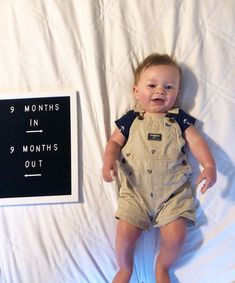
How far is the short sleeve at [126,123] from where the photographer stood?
2.67 feet

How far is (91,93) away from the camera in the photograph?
85 cm

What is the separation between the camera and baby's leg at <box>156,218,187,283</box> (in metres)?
0.77

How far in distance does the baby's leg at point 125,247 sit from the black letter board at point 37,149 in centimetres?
16

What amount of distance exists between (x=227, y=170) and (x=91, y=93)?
0.38 m

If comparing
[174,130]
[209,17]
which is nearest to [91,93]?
[174,130]

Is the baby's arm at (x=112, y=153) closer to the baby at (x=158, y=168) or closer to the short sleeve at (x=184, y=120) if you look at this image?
the baby at (x=158, y=168)

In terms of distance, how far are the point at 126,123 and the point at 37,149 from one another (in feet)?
0.76

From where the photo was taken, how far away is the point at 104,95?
2.78ft

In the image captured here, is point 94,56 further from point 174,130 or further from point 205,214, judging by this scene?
point 205,214

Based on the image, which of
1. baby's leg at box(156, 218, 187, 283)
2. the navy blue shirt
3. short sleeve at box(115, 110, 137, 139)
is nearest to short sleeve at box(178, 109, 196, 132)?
the navy blue shirt

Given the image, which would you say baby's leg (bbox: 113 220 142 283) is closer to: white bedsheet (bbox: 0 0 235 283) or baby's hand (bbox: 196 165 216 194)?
white bedsheet (bbox: 0 0 235 283)

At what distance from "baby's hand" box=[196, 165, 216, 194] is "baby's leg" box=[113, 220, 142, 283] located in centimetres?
18

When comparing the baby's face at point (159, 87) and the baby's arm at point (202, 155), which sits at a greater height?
the baby's face at point (159, 87)

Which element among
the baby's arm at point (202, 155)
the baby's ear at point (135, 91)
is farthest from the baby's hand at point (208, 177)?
the baby's ear at point (135, 91)
